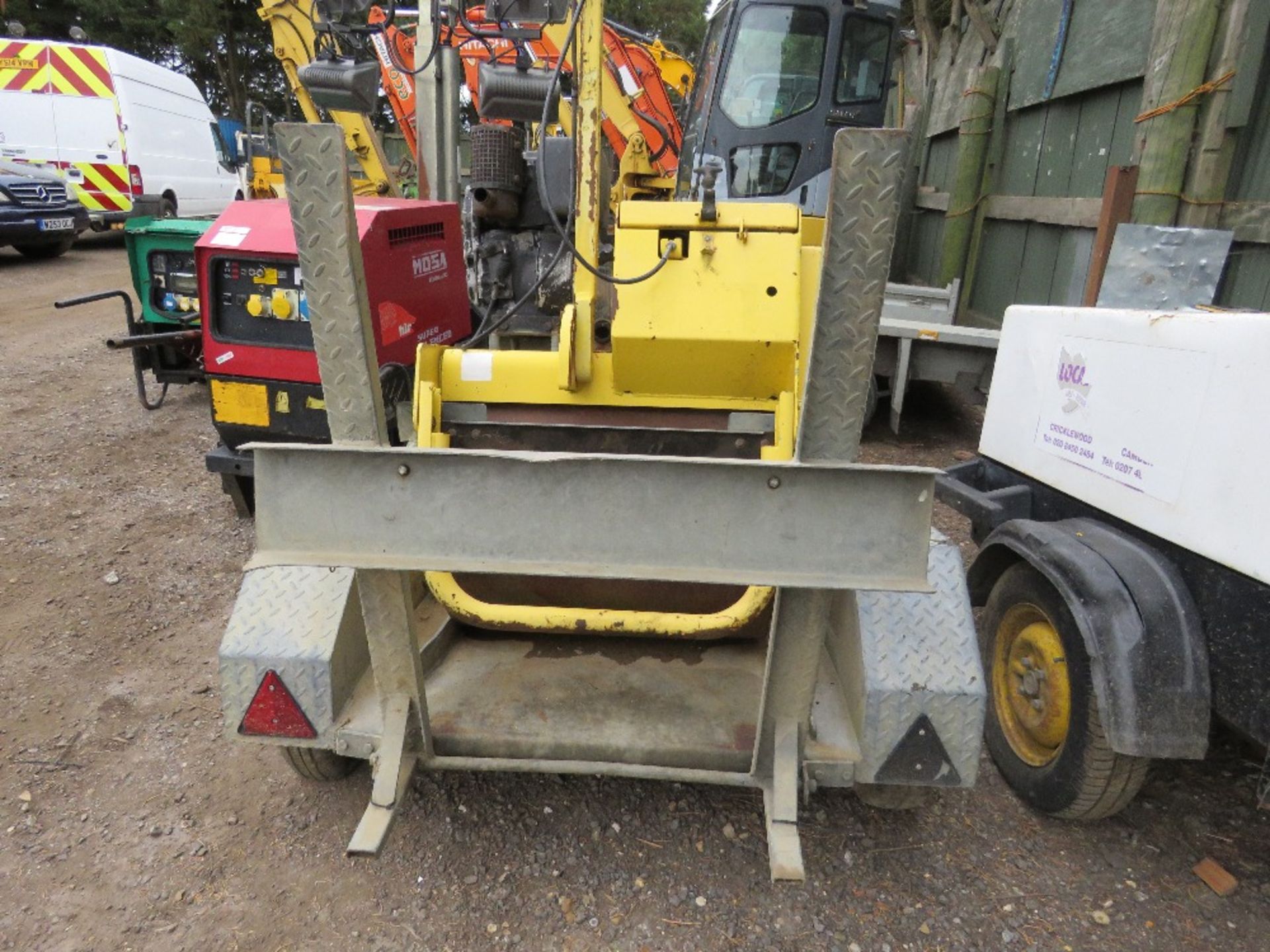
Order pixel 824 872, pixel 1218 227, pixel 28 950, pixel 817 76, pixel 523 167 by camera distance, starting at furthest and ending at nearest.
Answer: pixel 817 76 < pixel 523 167 < pixel 1218 227 < pixel 824 872 < pixel 28 950

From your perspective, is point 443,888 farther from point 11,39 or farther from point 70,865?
point 11,39

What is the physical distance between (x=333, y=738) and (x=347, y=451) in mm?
990

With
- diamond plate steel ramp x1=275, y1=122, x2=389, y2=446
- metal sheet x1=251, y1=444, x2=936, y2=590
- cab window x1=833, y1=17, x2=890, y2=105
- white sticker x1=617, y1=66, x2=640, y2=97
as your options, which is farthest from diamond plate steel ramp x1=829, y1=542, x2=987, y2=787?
white sticker x1=617, y1=66, x2=640, y2=97

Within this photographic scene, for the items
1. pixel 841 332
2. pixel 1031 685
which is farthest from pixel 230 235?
pixel 1031 685

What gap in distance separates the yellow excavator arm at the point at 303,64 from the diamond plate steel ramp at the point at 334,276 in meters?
5.18

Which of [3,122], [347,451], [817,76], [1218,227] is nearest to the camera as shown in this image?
[347,451]

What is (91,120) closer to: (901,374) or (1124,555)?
(901,374)

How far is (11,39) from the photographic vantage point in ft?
38.5

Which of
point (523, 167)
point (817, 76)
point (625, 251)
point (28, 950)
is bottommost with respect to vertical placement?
point (28, 950)

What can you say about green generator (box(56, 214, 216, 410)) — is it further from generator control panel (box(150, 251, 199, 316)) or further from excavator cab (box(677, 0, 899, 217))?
excavator cab (box(677, 0, 899, 217))

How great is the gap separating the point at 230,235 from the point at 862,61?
5109 mm

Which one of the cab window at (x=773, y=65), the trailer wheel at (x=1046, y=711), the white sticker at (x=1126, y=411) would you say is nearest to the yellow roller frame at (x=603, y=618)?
the trailer wheel at (x=1046, y=711)

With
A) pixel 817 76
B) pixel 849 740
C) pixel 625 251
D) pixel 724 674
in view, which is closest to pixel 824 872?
pixel 849 740

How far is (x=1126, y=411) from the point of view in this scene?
93.9 inches
